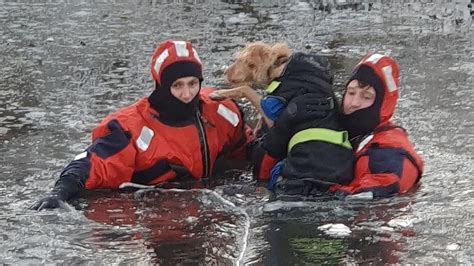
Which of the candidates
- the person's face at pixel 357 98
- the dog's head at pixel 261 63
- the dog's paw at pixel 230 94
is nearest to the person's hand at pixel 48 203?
the dog's paw at pixel 230 94

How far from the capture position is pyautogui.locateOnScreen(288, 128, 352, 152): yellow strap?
571 centimetres

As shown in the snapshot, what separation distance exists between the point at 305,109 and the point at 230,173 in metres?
1.12

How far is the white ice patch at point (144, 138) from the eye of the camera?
6066 mm

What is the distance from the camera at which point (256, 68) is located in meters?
6.30

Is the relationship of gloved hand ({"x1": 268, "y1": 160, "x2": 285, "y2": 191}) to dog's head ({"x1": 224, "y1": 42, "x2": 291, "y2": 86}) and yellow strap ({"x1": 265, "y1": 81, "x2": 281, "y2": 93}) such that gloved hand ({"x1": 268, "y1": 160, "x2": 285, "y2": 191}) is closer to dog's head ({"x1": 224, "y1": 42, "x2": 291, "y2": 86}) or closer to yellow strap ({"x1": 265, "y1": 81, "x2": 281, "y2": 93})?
yellow strap ({"x1": 265, "y1": 81, "x2": 281, "y2": 93})

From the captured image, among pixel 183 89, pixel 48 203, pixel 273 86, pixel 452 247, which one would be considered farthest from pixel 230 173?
pixel 452 247

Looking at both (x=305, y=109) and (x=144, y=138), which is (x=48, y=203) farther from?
(x=305, y=109)

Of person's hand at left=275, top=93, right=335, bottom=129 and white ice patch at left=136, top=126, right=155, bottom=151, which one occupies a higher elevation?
person's hand at left=275, top=93, right=335, bottom=129

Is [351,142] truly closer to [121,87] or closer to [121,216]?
[121,216]

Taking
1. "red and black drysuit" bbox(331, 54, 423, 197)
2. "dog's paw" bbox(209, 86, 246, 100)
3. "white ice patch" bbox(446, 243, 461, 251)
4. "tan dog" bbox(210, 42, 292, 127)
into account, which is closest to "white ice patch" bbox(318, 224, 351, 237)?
"red and black drysuit" bbox(331, 54, 423, 197)

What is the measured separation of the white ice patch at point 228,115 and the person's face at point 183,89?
14.2 inches

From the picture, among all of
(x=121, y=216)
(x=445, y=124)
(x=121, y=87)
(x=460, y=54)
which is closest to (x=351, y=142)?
(x=121, y=216)

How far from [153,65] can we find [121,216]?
125 cm

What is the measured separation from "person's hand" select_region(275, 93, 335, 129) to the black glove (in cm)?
146
